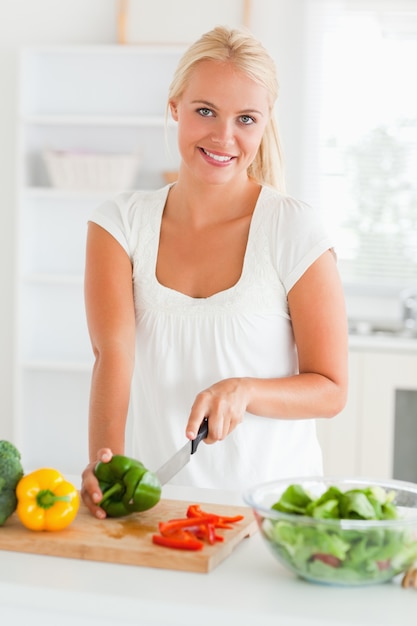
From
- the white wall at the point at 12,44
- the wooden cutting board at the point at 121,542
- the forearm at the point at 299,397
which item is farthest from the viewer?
the white wall at the point at 12,44

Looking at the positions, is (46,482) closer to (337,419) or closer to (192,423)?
(192,423)

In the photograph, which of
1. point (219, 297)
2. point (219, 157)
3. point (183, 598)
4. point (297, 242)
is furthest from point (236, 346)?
point (183, 598)

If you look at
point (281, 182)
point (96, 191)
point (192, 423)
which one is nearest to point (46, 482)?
point (192, 423)

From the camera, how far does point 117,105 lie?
459 centimetres

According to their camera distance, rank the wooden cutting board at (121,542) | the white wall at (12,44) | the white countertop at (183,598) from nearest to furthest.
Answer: the white countertop at (183,598) → the wooden cutting board at (121,542) → the white wall at (12,44)

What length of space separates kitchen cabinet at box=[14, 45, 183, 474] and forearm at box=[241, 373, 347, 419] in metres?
2.62

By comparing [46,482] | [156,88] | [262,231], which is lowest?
[46,482]

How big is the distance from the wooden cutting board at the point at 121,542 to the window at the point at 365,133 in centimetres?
319

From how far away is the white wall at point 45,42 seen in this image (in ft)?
15.0

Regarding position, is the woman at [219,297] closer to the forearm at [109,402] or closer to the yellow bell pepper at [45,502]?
the forearm at [109,402]

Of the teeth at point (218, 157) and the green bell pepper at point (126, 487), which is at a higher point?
the teeth at point (218, 157)

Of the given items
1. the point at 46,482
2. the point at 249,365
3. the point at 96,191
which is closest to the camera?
the point at 46,482

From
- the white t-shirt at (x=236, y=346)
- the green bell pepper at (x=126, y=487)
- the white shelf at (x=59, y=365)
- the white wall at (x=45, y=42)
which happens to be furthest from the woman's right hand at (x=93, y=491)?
the white wall at (x=45, y=42)

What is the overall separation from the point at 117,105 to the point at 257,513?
351 centimetres
